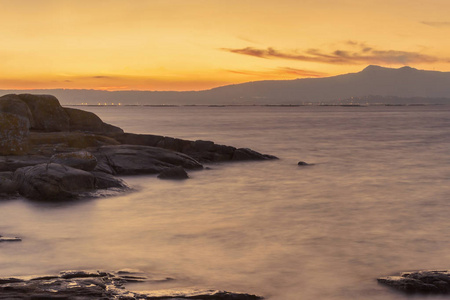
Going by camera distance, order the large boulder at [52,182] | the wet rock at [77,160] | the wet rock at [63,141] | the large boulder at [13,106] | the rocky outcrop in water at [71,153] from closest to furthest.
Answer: the large boulder at [52,182] → the rocky outcrop in water at [71,153] → the wet rock at [77,160] → the wet rock at [63,141] → the large boulder at [13,106]

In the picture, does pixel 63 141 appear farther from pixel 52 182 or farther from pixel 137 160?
pixel 52 182

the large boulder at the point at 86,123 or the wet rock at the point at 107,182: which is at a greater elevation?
the large boulder at the point at 86,123

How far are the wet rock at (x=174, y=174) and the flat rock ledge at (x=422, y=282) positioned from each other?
1453 cm

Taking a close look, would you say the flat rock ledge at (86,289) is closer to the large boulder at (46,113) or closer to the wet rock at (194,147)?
the wet rock at (194,147)

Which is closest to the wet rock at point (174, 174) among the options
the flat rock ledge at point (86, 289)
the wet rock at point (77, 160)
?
the wet rock at point (77, 160)

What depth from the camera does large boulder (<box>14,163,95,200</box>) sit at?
1767 centimetres

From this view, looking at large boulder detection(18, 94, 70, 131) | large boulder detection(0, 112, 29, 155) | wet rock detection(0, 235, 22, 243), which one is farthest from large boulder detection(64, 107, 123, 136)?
wet rock detection(0, 235, 22, 243)

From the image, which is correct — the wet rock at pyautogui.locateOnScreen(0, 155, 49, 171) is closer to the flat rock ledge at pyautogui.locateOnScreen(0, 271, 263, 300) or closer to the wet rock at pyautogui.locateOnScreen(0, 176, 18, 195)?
the wet rock at pyautogui.locateOnScreen(0, 176, 18, 195)

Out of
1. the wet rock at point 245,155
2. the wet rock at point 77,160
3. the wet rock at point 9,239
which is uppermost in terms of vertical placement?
the wet rock at point 77,160

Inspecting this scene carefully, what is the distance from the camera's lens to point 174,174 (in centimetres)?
2345

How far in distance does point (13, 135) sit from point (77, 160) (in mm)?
4427

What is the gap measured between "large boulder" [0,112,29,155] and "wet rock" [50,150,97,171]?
3525mm

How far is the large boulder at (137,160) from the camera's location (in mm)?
23859

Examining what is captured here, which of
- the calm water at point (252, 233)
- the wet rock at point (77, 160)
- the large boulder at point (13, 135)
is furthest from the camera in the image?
the large boulder at point (13, 135)
